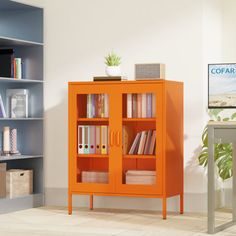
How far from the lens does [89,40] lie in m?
6.57

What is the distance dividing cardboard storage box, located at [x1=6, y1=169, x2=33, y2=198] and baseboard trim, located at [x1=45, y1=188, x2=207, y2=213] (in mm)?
222

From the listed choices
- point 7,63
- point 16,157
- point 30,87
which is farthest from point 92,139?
point 7,63

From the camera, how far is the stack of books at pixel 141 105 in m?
5.90

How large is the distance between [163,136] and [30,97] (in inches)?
63.4

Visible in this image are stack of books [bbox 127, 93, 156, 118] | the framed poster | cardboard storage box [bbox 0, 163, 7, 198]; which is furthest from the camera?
cardboard storage box [bbox 0, 163, 7, 198]

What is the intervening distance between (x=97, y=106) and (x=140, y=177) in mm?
742

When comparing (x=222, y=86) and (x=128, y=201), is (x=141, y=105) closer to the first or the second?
(x=222, y=86)

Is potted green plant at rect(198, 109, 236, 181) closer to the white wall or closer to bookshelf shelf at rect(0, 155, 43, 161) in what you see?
the white wall

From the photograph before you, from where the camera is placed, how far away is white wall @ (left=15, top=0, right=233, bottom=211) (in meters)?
6.18

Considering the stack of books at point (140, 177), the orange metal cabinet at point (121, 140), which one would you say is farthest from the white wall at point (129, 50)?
the stack of books at point (140, 177)

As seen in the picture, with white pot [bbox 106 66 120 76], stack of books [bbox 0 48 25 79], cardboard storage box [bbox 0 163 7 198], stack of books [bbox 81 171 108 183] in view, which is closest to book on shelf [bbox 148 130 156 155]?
stack of books [bbox 81 171 108 183]

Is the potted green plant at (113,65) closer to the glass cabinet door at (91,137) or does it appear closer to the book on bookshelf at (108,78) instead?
the book on bookshelf at (108,78)

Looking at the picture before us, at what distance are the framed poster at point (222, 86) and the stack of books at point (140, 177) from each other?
31.1 inches

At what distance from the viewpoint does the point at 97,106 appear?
6094mm
